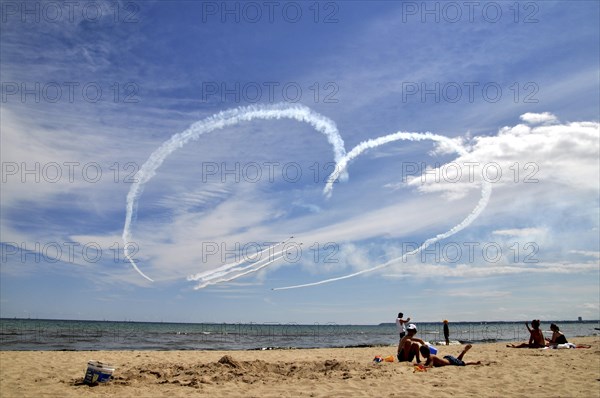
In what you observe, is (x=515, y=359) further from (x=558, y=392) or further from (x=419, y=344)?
(x=558, y=392)

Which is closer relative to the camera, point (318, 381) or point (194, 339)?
point (318, 381)

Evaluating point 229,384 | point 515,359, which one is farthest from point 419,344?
point 229,384

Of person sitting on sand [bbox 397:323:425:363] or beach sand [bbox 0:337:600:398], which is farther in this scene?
person sitting on sand [bbox 397:323:425:363]

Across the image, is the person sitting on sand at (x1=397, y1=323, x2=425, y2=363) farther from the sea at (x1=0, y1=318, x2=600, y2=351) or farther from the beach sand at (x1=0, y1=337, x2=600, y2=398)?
the sea at (x1=0, y1=318, x2=600, y2=351)

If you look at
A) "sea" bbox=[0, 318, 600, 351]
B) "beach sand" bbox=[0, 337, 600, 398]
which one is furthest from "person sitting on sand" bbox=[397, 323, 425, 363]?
"sea" bbox=[0, 318, 600, 351]

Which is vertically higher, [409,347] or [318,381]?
[409,347]

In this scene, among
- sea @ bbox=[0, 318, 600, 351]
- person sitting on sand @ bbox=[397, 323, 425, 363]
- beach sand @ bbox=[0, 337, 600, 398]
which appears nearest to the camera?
beach sand @ bbox=[0, 337, 600, 398]

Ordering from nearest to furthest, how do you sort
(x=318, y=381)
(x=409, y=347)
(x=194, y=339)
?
(x=318, y=381), (x=409, y=347), (x=194, y=339)

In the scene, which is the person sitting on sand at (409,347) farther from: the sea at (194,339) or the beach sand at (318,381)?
the sea at (194,339)

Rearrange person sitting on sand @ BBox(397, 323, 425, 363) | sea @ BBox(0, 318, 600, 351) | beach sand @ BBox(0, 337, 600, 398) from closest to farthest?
beach sand @ BBox(0, 337, 600, 398), person sitting on sand @ BBox(397, 323, 425, 363), sea @ BBox(0, 318, 600, 351)

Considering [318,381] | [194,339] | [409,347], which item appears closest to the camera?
[318,381]

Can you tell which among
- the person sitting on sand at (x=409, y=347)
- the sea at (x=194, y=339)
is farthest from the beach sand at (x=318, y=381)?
the sea at (x=194, y=339)

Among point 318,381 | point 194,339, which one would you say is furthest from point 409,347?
Result: point 194,339

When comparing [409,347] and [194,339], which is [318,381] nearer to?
[409,347]
